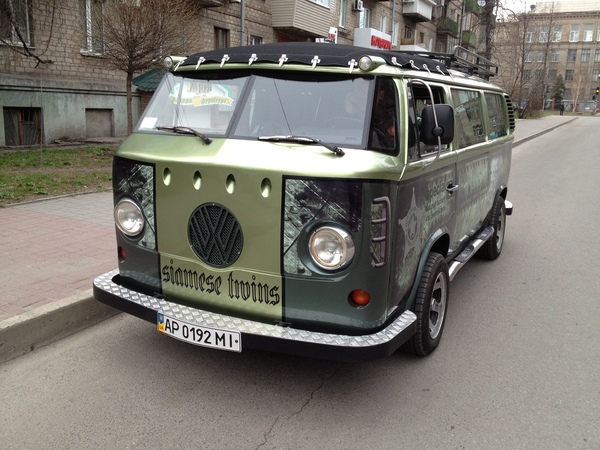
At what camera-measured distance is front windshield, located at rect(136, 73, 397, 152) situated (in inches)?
134

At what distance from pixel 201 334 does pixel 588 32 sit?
4455 inches

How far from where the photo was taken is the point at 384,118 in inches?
135

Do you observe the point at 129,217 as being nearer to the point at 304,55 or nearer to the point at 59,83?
the point at 304,55

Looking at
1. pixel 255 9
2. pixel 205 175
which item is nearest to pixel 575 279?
pixel 205 175

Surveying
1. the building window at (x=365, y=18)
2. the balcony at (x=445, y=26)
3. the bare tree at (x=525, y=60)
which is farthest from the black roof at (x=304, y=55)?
the balcony at (x=445, y=26)

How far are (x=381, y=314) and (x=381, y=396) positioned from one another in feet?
2.12

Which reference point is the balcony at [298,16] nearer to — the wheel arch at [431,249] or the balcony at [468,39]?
the wheel arch at [431,249]

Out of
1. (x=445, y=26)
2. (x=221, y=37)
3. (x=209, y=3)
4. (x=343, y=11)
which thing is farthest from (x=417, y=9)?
(x=209, y=3)

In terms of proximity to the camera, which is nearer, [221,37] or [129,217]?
[129,217]

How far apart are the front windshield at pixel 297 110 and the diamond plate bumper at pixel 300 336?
3.69ft

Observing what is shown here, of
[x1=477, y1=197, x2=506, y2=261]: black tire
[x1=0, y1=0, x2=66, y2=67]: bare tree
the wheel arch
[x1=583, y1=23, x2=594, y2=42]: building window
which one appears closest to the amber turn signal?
the wheel arch

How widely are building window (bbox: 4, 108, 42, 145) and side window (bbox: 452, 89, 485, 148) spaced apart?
13.9m

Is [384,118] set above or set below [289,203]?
above

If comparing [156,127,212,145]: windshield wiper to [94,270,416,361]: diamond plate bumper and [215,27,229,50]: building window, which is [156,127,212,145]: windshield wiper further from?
[215,27,229,50]: building window
